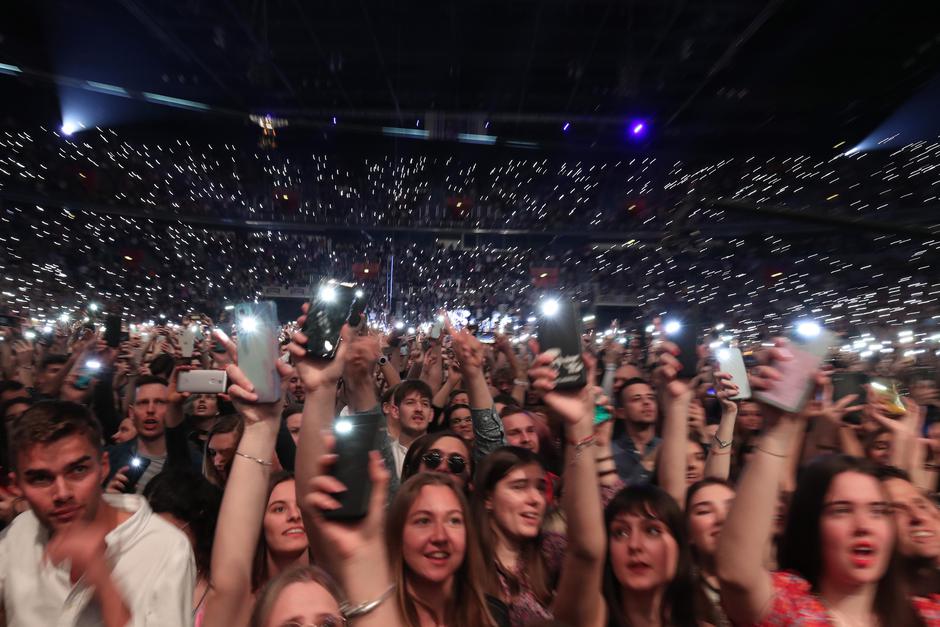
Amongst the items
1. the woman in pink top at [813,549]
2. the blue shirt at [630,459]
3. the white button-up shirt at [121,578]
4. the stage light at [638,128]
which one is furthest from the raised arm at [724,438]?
the stage light at [638,128]

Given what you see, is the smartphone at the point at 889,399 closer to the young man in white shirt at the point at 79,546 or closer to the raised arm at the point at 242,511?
the raised arm at the point at 242,511

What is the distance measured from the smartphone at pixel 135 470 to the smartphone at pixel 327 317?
2.45m

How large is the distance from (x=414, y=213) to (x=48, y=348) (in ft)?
57.3

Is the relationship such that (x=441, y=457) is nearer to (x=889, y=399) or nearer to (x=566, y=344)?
(x=566, y=344)

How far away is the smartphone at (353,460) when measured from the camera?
1519mm

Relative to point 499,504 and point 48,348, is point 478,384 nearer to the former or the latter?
point 499,504

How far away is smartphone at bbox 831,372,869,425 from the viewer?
418 centimetres

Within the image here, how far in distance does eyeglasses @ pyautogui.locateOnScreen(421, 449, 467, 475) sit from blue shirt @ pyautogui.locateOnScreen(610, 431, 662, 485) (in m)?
1.02

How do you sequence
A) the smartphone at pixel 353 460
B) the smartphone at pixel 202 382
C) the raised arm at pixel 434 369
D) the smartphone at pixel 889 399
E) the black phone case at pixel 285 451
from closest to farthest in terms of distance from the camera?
the smartphone at pixel 353 460 < the smartphone at pixel 889 399 < the black phone case at pixel 285 451 < the smartphone at pixel 202 382 < the raised arm at pixel 434 369

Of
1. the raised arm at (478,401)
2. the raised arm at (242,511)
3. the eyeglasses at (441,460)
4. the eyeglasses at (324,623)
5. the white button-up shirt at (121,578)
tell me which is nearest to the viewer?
the eyeglasses at (324,623)

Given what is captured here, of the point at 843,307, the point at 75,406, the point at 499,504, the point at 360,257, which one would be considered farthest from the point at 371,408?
the point at 360,257

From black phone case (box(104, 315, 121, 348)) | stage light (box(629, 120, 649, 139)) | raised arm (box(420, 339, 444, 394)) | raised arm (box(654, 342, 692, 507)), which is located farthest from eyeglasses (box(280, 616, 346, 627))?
stage light (box(629, 120, 649, 139))

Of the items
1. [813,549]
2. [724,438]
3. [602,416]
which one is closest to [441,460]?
[602,416]

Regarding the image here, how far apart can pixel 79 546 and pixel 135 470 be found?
2.67 metres
